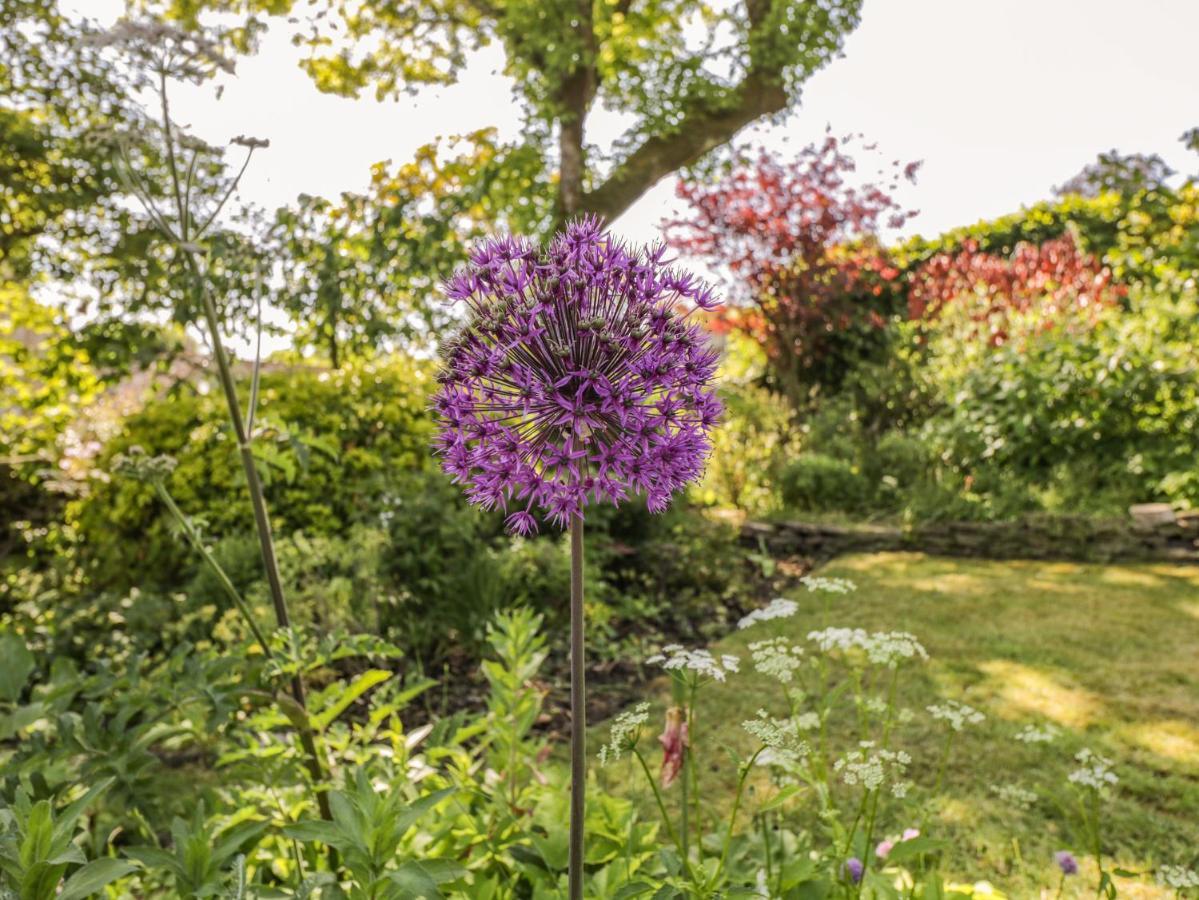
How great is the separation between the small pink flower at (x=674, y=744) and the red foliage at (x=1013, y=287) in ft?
24.8

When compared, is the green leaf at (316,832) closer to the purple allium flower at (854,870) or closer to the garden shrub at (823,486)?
the purple allium flower at (854,870)

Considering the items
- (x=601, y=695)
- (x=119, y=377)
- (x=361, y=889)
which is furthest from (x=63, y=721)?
(x=119, y=377)

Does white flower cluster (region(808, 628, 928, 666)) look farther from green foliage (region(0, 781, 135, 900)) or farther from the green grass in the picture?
green foliage (region(0, 781, 135, 900))

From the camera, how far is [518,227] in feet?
23.1

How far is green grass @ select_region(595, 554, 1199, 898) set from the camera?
2674 millimetres

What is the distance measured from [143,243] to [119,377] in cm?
107

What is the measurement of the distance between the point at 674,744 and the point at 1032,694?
2.89 m

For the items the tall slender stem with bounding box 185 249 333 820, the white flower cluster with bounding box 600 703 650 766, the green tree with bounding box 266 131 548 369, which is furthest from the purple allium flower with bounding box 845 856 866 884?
the green tree with bounding box 266 131 548 369

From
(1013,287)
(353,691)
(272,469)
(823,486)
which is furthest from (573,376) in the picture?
(1013,287)

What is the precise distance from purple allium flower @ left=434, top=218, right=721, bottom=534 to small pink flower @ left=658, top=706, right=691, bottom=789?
61 centimetres

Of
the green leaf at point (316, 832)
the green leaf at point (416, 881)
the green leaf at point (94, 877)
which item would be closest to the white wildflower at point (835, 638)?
the green leaf at point (416, 881)

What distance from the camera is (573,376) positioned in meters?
1.32

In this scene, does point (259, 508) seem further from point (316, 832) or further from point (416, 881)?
point (416, 881)

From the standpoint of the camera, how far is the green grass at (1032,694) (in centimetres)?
267
